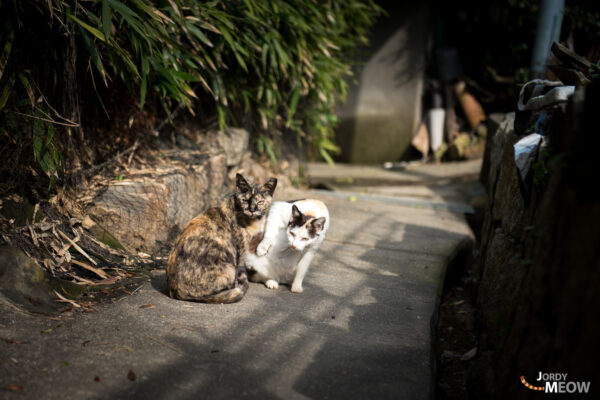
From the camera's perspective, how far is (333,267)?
3.69 metres

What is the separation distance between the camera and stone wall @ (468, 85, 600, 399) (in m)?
1.35

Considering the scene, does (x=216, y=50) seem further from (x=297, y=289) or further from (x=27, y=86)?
(x=297, y=289)

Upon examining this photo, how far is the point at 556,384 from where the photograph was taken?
4.86 ft

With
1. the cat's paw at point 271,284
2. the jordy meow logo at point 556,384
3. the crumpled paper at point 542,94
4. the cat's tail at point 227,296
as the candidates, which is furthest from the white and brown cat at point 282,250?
the jordy meow logo at point 556,384

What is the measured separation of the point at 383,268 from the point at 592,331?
243cm

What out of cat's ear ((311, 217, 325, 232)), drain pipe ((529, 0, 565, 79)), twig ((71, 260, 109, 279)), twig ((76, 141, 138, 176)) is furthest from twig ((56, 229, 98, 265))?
drain pipe ((529, 0, 565, 79))

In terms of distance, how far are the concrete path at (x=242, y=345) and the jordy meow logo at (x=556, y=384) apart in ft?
2.03

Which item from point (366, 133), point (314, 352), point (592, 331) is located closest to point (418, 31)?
point (366, 133)

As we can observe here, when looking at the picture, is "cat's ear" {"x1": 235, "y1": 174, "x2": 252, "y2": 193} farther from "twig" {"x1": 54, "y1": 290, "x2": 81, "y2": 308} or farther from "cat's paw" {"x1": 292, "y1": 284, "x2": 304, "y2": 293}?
"twig" {"x1": 54, "y1": 290, "x2": 81, "y2": 308}

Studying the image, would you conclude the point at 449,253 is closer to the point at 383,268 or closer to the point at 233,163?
the point at 383,268

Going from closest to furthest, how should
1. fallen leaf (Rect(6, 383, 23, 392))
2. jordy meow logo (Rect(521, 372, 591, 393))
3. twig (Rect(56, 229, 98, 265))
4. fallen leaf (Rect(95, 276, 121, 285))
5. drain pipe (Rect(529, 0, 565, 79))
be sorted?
1. jordy meow logo (Rect(521, 372, 591, 393))
2. fallen leaf (Rect(6, 383, 23, 392))
3. fallen leaf (Rect(95, 276, 121, 285))
4. twig (Rect(56, 229, 98, 265))
5. drain pipe (Rect(529, 0, 565, 79))

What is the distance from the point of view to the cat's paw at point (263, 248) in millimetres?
3171

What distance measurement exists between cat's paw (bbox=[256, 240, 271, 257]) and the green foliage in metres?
1.16

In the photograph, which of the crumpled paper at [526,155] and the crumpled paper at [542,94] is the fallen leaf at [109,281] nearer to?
the crumpled paper at [526,155]
